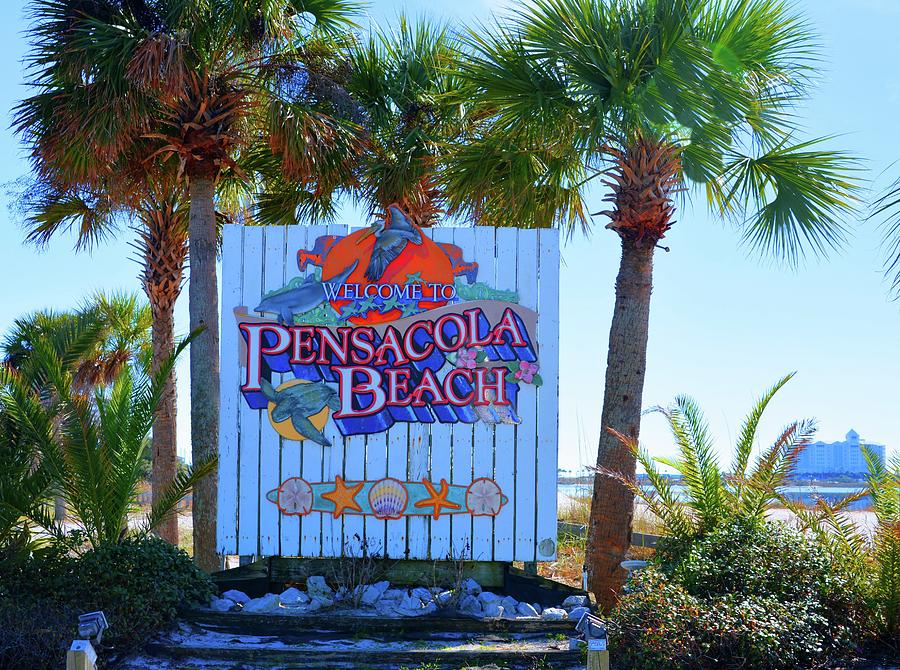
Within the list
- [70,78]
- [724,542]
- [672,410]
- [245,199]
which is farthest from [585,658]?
[245,199]

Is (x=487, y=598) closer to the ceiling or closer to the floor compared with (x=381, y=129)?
closer to the floor

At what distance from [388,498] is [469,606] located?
52.4 inches

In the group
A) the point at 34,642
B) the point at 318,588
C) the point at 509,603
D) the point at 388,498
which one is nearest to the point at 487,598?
the point at 509,603

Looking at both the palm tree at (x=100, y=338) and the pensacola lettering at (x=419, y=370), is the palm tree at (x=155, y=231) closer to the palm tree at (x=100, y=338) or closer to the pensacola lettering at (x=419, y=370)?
the palm tree at (x=100, y=338)

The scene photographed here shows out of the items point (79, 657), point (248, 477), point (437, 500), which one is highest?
point (248, 477)

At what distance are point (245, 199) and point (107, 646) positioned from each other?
10.9 metres

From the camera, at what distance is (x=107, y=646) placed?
693 cm

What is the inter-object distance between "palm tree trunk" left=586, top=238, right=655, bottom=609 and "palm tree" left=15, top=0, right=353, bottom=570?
448cm

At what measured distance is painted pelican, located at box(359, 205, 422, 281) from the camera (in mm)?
8711

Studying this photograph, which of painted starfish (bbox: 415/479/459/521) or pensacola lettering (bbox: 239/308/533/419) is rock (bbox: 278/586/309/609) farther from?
pensacola lettering (bbox: 239/308/533/419)

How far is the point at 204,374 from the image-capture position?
12.0 meters

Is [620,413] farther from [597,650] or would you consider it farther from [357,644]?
[597,650]

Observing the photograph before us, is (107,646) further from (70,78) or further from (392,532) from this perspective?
(70,78)

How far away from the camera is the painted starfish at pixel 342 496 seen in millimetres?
8578
